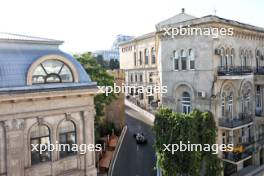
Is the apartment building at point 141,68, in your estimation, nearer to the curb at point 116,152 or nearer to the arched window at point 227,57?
the curb at point 116,152

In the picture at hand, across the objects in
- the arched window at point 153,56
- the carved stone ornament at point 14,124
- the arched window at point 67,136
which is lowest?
the arched window at point 67,136

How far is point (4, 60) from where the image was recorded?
12656 mm

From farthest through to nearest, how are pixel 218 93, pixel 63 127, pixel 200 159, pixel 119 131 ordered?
pixel 119 131
pixel 218 93
pixel 200 159
pixel 63 127

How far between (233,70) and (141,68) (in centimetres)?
2164

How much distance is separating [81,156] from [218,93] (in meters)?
12.3

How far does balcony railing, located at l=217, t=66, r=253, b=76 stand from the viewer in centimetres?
2194

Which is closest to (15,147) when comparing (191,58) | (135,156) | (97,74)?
(97,74)

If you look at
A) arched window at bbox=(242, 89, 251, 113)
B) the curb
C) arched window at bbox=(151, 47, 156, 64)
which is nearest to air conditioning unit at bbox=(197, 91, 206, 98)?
arched window at bbox=(242, 89, 251, 113)

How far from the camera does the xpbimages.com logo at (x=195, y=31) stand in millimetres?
21469

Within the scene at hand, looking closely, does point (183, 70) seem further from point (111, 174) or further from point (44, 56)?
point (44, 56)

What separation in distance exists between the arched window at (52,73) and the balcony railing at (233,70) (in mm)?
12755

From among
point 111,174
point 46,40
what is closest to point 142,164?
point 111,174

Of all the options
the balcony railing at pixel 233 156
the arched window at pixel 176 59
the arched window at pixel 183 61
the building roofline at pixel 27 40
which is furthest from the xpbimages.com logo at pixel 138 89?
the building roofline at pixel 27 40

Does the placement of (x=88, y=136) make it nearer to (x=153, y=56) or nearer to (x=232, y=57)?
(x=232, y=57)
